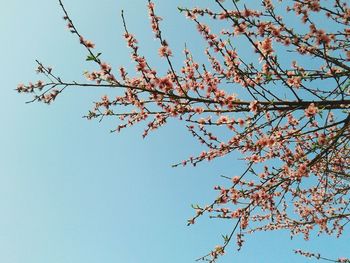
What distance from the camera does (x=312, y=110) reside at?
3797 mm

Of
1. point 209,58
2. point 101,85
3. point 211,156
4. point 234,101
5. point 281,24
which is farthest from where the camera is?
point 209,58

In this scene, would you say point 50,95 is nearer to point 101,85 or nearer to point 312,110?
point 101,85

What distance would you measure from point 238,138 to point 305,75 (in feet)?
3.96

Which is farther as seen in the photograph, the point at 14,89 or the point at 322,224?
the point at 322,224

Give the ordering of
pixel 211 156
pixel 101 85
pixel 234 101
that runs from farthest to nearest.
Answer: pixel 211 156
pixel 234 101
pixel 101 85

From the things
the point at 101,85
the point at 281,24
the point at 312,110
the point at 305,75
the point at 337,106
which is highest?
the point at 281,24

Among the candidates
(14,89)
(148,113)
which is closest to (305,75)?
(148,113)

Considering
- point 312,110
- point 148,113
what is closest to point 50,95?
point 148,113

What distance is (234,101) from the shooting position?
164 inches

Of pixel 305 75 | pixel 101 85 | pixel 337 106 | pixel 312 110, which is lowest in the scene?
pixel 101 85

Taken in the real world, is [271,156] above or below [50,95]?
above

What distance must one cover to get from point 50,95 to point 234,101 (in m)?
2.19

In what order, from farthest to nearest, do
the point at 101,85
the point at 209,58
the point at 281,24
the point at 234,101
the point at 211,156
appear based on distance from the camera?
the point at 209,58 < the point at 211,156 < the point at 281,24 < the point at 234,101 < the point at 101,85

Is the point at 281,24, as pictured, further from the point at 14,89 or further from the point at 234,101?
the point at 14,89
